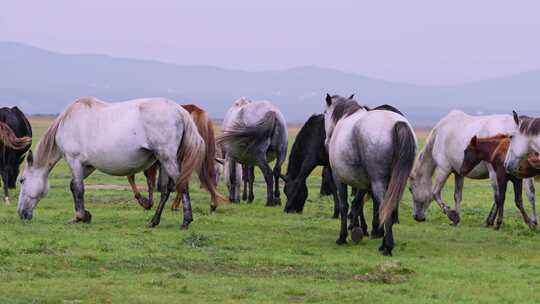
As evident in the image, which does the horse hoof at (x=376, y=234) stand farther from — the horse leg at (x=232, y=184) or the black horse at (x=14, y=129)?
the black horse at (x=14, y=129)

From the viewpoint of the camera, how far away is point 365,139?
11.7 meters

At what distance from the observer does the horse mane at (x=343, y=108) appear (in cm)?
1339

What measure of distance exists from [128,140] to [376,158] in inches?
158

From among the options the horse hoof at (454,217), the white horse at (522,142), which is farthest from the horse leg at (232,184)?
the white horse at (522,142)

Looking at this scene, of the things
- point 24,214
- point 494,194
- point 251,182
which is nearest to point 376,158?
point 494,194

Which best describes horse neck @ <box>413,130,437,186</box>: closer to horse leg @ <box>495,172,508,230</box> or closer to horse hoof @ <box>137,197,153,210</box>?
horse leg @ <box>495,172,508,230</box>

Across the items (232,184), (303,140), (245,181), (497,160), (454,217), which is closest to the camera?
(497,160)

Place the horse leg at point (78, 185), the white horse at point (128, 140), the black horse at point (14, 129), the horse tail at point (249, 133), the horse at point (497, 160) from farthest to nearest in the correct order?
the black horse at point (14, 129)
the horse tail at point (249, 133)
the horse at point (497, 160)
the horse leg at point (78, 185)
the white horse at point (128, 140)

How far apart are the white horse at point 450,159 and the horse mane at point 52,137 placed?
6198 millimetres

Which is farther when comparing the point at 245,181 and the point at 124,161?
the point at 245,181

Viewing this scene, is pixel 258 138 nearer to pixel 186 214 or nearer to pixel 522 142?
pixel 186 214

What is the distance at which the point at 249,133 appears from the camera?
731 inches

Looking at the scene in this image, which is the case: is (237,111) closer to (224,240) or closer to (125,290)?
(224,240)

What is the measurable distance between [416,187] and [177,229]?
5.14 m
